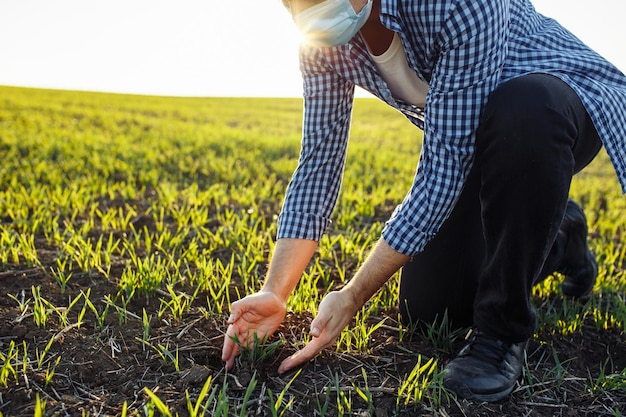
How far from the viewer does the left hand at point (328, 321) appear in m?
1.95

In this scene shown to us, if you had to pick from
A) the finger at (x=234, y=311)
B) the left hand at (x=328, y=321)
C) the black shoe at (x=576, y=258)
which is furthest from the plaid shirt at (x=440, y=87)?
the black shoe at (x=576, y=258)

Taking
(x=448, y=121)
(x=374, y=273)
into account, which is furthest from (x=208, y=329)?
(x=448, y=121)

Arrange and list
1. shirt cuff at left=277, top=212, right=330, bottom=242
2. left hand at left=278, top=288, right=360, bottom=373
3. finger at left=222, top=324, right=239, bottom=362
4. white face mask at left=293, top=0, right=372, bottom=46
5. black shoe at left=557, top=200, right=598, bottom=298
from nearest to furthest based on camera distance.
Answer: white face mask at left=293, top=0, right=372, bottom=46
left hand at left=278, top=288, right=360, bottom=373
finger at left=222, top=324, right=239, bottom=362
shirt cuff at left=277, top=212, right=330, bottom=242
black shoe at left=557, top=200, right=598, bottom=298

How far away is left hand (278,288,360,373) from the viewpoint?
1.95 meters

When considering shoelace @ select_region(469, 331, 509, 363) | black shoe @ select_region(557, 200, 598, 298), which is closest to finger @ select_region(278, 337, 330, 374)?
shoelace @ select_region(469, 331, 509, 363)

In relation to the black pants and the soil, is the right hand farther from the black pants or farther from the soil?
the black pants

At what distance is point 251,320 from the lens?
6.93ft

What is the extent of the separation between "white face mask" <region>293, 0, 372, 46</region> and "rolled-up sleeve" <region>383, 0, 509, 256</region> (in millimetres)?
209

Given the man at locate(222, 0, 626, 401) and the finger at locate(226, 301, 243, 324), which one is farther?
the finger at locate(226, 301, 243, 324)

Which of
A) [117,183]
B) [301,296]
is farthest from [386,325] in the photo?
[117,183]

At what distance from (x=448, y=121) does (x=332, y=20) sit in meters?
0.47

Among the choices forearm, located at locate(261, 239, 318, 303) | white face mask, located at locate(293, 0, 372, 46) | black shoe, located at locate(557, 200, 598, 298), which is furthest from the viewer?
black shoe, located at locate(557, 200, 598, 298)

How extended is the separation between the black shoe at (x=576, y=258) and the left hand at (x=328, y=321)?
1186mm

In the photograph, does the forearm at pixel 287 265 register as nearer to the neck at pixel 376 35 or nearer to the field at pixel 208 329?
the field at pixel 208 329
